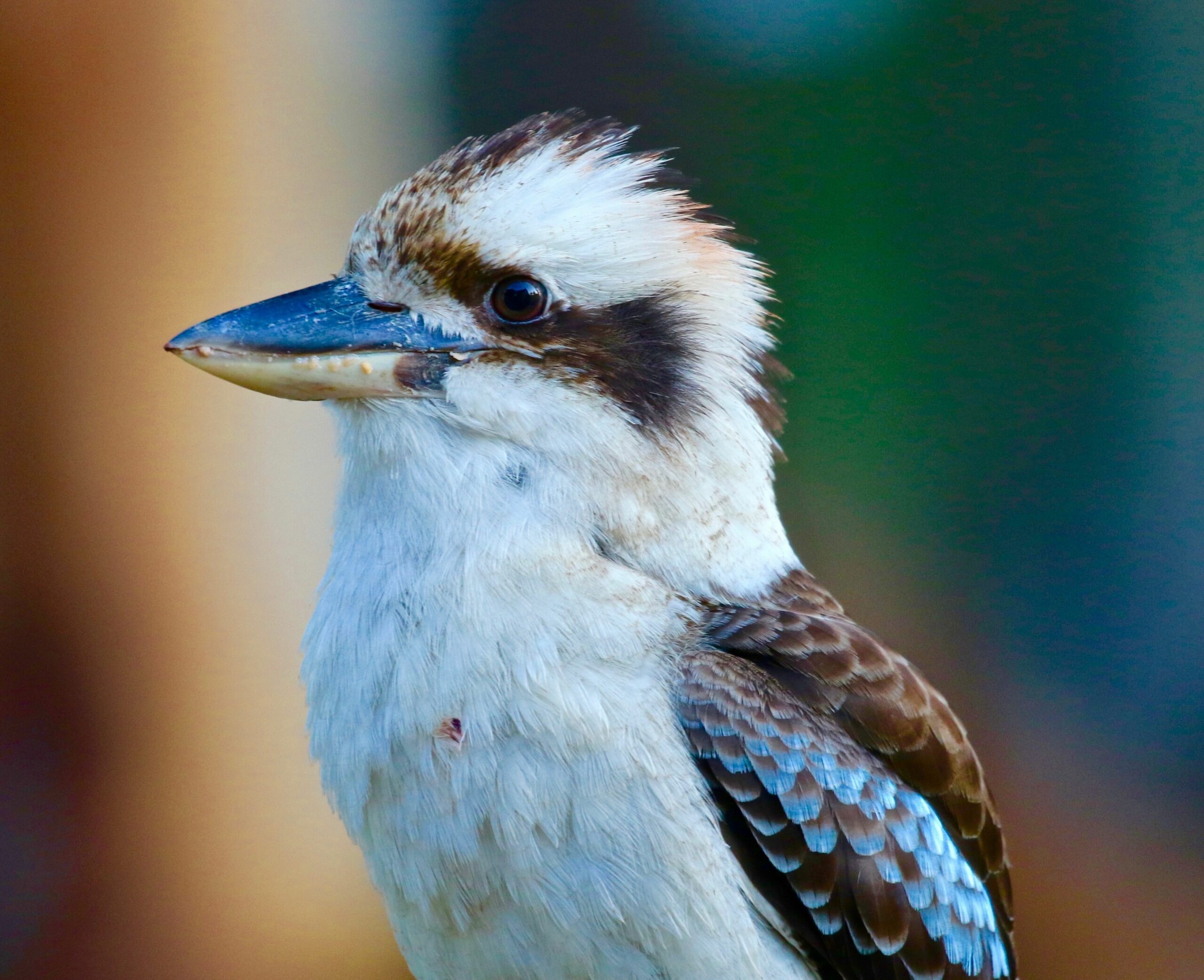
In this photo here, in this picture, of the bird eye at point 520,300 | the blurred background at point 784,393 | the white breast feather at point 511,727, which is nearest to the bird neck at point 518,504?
the white breast feather at point 511,727

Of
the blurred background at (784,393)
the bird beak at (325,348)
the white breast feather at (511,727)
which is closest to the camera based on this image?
the white breast feather at (511,727)

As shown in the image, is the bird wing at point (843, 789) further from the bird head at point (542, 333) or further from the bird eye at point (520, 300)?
the bird eye at point (520, 300)

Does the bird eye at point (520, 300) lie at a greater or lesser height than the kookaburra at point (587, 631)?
greater

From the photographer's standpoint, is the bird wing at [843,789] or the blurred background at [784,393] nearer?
the bird wing at [843,789]

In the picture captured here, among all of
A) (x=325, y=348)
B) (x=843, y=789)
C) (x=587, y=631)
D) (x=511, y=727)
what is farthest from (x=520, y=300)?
(x=843, y=789)

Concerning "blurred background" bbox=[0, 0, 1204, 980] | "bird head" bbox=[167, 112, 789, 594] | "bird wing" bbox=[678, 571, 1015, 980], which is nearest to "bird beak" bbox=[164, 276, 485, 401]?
"bird head" bbox=[167, 112, 789, 594]

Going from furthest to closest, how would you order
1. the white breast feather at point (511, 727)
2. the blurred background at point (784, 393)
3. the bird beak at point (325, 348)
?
the blurred background at point (784, 393)
the bird beak at point (325, 348)
the white breast feather at point (511, 727)

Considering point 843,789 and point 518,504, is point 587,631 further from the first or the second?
point 843,789

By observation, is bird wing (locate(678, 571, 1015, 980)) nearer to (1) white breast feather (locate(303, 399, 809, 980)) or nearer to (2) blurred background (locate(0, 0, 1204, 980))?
(1) white breast feather (locate(303, 399, 809, 980))
